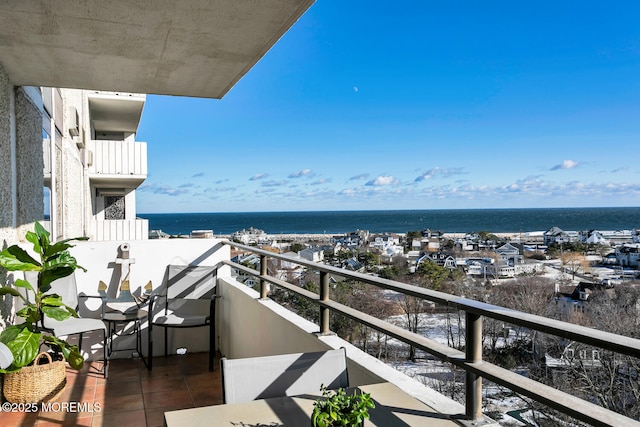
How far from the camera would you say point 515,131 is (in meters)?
48.6

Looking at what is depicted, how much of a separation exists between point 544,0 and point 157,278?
41.8 metres

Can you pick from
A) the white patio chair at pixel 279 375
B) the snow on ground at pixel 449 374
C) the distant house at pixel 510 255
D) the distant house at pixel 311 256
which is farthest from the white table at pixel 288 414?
the distant house at pixel 510 255

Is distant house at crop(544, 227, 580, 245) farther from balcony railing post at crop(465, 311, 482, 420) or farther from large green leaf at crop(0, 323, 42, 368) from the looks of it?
large green leaf at crop(0, 323, 42, 368)

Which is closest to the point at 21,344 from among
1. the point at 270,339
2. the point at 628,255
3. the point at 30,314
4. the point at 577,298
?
the point at 30,314

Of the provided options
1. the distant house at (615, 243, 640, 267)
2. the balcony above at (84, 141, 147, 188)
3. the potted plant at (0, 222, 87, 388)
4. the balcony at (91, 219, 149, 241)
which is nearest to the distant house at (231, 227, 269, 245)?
the balcony at (91, 219, 149, 241)

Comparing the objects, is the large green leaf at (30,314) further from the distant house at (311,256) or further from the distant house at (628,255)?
the distant house at (628,255)

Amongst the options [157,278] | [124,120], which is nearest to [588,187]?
[124,120]

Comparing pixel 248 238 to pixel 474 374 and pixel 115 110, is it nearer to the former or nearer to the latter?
pixel 115 110

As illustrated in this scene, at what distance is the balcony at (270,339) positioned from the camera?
1330 millimetres

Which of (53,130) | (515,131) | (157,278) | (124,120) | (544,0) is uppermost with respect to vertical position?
(544,0)

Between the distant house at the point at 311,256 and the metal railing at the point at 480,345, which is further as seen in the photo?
the distant house at the point at 311,256

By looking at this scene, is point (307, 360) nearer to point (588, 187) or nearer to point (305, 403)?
point (305, 403)

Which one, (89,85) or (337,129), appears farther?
(337,129)

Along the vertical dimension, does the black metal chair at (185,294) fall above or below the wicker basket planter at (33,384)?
above
